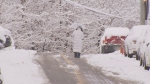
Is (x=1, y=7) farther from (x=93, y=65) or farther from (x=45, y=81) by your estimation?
(x=45, y=81)

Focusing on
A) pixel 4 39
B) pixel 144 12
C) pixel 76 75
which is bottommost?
pixel 76 75

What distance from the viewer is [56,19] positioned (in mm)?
36062

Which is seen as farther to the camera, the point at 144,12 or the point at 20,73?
the point at 144,12

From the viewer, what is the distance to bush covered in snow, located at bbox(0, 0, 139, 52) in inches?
1363

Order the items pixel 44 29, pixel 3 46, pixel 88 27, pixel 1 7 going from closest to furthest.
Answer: pixel 3 46 < pixel 1 7 < pixel 44 29 < pixel 88 27

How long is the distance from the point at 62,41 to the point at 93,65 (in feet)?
78.1

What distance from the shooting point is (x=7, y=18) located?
33.8 m

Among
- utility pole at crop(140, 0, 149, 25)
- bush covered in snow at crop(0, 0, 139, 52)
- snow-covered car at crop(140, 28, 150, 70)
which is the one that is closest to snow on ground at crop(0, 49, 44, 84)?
snow-covered car at crop(140, 28, 150, 70)

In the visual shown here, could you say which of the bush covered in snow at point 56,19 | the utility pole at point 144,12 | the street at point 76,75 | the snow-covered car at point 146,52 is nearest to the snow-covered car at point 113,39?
the utility pole at point 144,12

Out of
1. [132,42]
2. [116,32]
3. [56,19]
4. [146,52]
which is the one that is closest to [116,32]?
[116,32]

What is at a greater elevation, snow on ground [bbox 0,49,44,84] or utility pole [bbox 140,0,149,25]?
utility pole [bbox 140,0,149,25]

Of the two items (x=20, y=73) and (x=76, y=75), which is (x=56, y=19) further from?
(x=20, y=73)

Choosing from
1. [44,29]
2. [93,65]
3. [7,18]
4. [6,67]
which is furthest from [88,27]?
[6,67]

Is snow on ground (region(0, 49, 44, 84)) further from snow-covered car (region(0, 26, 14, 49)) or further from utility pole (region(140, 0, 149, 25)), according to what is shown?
utility pole (region(140, 0, 149, 25))
